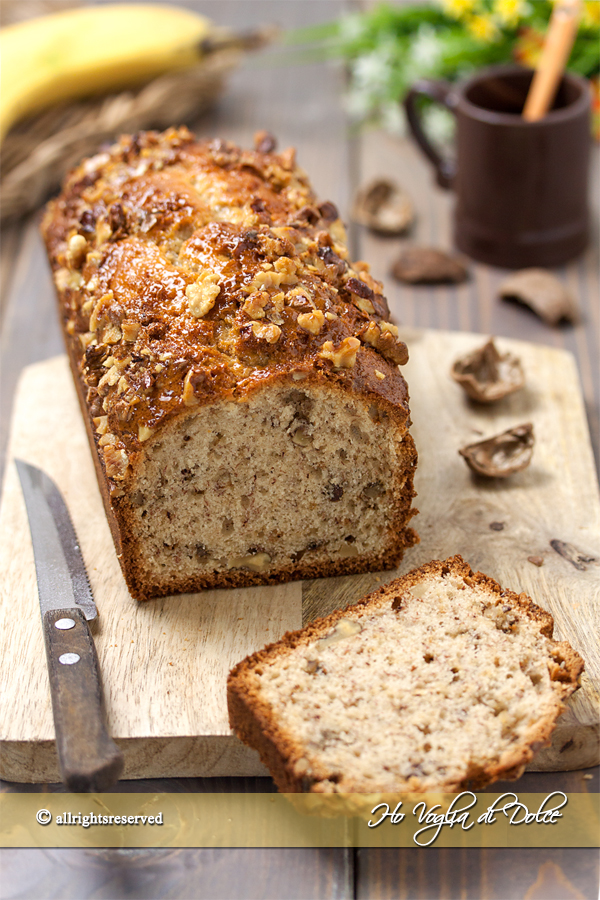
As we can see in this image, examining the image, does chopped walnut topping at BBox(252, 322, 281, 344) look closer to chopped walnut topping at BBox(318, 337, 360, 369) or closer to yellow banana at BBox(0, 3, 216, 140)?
chopped walnut topping at BBox(318, 337, 360, 369)

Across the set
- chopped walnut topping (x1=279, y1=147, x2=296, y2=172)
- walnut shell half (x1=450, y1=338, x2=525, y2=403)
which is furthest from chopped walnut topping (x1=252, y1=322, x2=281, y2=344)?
walnut shell half (x1=450, y1=338, x2=525, y2=403)

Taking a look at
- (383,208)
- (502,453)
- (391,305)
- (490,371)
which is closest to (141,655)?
(502,453)

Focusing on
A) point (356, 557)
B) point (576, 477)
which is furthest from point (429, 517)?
point (576, 477)

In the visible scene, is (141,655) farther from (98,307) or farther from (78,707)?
(98,307)

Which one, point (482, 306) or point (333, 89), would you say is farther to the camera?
point (333, 89)

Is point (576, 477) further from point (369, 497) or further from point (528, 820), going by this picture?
point (528, 820)
